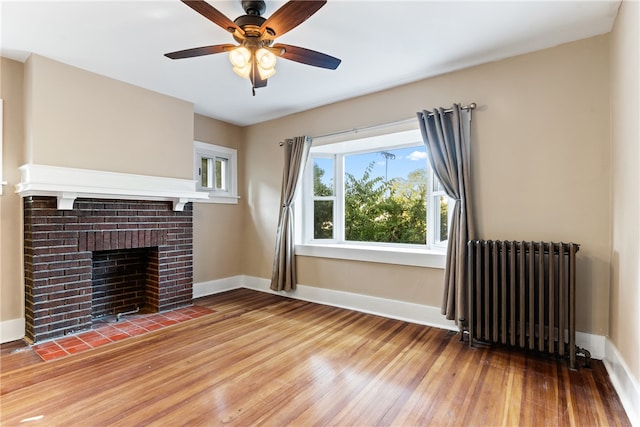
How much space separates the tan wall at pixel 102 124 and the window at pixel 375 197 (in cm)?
171

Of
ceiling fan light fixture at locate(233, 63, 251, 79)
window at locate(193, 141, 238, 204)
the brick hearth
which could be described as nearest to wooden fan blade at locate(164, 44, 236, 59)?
ceiling fan light fixture at locate(233, 63, 251, 79)

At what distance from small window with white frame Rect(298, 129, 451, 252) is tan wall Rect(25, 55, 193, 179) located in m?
1.71

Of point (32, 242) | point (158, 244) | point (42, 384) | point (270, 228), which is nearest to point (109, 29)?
point (32, 242)

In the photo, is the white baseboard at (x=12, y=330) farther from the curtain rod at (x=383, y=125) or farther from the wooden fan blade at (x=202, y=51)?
the curtain rod at (x=383, y=125)

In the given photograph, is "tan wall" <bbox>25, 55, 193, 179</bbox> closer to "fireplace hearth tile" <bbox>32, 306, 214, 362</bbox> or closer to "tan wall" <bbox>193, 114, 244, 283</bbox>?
"tan wall" <bbox>193, 114, 244, 283</bbox>

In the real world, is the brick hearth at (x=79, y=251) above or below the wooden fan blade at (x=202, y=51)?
below

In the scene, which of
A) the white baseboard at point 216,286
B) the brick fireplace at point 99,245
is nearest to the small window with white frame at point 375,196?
the white baseboard at point 216,286

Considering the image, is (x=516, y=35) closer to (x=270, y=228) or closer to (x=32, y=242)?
(x=270, y=228)

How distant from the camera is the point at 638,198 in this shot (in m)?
1.72

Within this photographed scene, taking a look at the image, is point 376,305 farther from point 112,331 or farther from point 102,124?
point 102,124

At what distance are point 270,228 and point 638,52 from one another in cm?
392

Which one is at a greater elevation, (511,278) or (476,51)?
(476,51)

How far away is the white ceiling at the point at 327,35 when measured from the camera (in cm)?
209

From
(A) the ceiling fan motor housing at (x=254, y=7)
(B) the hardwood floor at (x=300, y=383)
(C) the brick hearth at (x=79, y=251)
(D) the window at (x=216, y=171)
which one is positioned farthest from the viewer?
(D) the window at (x=216, y=171)
